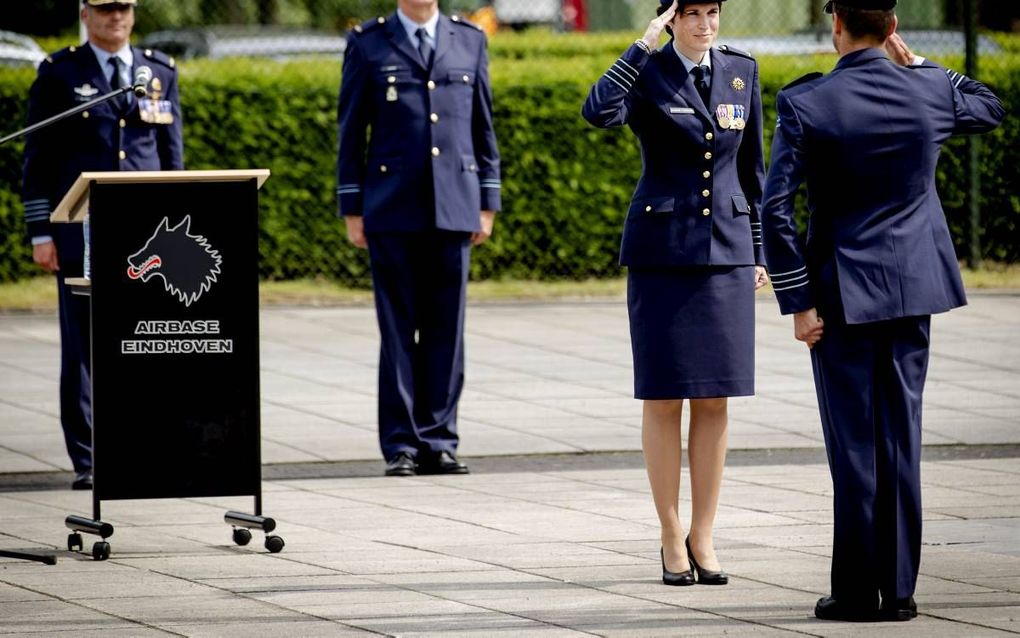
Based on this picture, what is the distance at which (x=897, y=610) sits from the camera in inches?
221

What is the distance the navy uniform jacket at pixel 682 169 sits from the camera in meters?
6.28

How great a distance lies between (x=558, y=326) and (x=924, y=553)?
6701 millimetres

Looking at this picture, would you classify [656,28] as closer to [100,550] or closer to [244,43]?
[100,550]

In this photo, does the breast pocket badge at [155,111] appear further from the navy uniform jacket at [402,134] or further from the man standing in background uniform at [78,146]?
the navy uniform jacket at [402,134]

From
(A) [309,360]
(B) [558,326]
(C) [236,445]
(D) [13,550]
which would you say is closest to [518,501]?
(C) [236,445]

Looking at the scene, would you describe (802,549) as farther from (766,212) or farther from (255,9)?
(255,9)

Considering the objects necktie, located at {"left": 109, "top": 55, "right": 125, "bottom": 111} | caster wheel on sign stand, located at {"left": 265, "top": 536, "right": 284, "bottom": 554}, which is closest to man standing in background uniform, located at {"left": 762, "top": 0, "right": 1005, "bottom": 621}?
caster wheel on sign stand, located at {"left": 265, "top": 536, "right": 284, "bottom": 554}

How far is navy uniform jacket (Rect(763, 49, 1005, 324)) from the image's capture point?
18.3 feet

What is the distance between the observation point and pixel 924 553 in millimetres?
6637

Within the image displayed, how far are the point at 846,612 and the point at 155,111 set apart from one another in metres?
4.08

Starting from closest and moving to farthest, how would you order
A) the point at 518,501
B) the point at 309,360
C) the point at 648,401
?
the point at 648,401
the point at 518,501
the point at 309,360

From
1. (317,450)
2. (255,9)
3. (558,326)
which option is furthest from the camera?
(255,9)

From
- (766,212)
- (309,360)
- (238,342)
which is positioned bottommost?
(309,360)

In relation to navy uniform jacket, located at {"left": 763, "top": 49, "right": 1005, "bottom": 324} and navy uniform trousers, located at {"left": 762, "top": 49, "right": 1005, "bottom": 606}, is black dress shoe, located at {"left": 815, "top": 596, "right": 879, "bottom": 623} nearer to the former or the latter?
navy uniform trousers, located at {"left": 762, "top": 49, "right": 1005, "bottom": 606}
